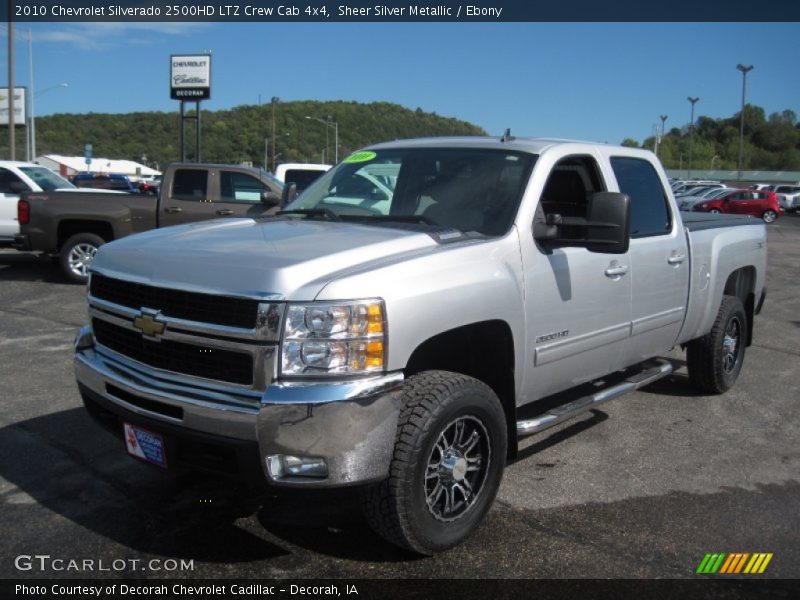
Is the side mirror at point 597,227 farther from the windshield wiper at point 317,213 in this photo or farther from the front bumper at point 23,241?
the front bumper at point 23,241

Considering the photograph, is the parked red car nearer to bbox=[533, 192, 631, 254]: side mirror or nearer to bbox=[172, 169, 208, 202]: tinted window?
bbox=[172, 169, 208, 202]: tinted window

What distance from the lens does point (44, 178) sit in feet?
47.4

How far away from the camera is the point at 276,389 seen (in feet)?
9.65

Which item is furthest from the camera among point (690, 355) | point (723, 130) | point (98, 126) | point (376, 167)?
point (723, 130)

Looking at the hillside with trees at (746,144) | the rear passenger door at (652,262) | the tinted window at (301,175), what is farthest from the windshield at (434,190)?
the hillside with trees at (746,144)

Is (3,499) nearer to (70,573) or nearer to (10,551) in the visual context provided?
(10,551)

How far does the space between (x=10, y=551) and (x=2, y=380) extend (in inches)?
126

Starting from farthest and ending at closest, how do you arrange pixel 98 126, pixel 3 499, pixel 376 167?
1. pixel 98 126
2. pixel 376 167
3. pixel 3 499

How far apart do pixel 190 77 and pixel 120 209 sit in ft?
51.4

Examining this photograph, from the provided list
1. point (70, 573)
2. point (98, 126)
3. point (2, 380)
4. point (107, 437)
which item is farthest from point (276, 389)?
point (98, 126)

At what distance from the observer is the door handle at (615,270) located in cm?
448

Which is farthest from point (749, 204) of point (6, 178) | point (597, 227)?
point (597, 227)

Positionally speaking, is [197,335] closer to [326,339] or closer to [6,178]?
[326,339]

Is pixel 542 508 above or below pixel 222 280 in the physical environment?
below
